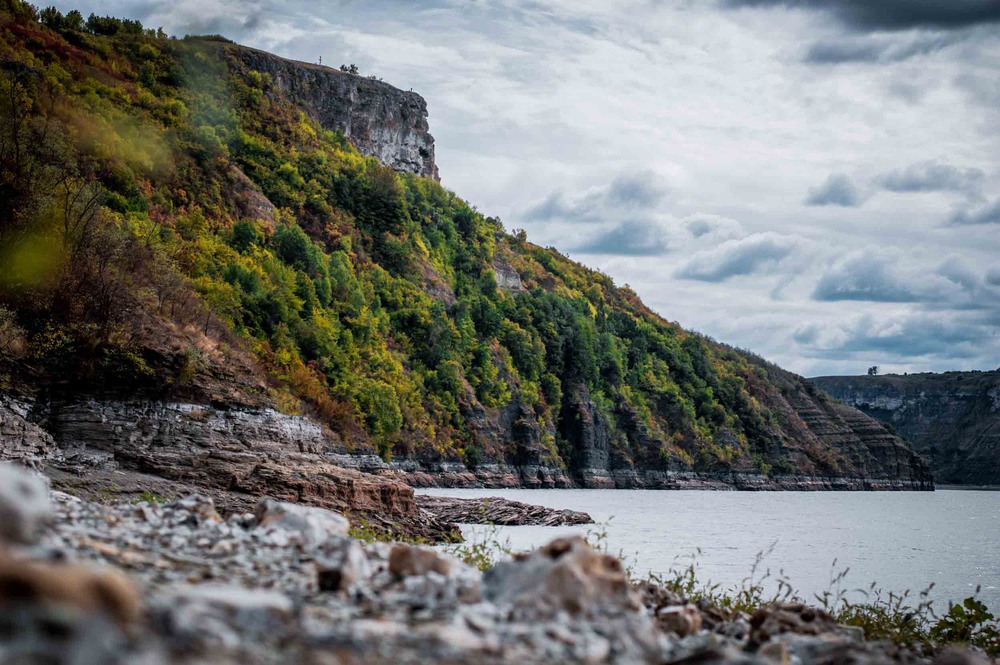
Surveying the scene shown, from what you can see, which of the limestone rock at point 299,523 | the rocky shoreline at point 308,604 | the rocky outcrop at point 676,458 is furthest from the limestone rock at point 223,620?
the rocky outcrop at point 676,458

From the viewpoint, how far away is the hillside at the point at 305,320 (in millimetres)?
30719

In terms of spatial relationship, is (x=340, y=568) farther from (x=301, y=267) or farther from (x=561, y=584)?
(x=301, y=267)

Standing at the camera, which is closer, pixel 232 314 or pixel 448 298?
pixel 232 314

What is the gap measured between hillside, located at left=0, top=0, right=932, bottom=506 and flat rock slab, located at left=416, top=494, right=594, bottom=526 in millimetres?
6426

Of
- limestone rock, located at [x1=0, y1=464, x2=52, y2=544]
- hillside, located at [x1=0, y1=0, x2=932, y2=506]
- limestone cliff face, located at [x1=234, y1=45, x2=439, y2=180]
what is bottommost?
limestone rock, located at [x1=0, y1=464, x2=52, y2=544]

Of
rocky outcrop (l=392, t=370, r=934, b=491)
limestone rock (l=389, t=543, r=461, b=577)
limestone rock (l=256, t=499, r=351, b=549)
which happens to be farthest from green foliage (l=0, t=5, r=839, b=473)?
limestone rock (l=389, t=543, r=461, b=577)

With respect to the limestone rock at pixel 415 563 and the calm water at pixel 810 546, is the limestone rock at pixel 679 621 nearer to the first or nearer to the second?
the limestone rock at pixel 415 563

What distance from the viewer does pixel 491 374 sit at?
106 m

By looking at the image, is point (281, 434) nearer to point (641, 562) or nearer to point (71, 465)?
point (71, 465)

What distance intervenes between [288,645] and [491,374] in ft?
329

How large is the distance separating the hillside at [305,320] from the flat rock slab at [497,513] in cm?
643

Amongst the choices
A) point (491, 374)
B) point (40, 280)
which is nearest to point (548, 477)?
point (491, 374)

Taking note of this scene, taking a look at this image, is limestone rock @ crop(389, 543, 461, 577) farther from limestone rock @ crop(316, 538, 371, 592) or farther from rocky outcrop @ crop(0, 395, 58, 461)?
rocky outcrop @ crop(0, 395, 58, 461)

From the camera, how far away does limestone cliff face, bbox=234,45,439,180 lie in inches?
4498
